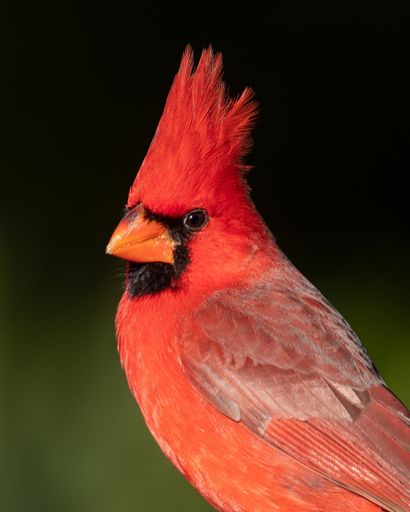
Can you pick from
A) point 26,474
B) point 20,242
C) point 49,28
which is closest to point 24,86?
point 49,28

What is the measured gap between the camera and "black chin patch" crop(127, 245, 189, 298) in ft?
10.6

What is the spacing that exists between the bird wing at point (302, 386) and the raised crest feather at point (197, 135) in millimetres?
299

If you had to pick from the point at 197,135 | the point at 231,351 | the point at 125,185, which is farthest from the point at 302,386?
the point at 125,185

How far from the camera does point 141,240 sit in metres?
3.20

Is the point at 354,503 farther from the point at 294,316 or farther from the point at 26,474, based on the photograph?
the point at 26,474

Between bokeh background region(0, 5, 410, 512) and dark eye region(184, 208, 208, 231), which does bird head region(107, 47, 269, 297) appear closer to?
dark eye region(184, 208, 208, 231)

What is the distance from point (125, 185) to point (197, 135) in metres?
1.15

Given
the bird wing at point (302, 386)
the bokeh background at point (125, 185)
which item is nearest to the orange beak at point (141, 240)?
the bird wing at point (302, 386)

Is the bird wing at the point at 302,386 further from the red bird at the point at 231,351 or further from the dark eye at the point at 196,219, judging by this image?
the dark eye at the point at 196,219

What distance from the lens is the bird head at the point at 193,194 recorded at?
317 centimetres

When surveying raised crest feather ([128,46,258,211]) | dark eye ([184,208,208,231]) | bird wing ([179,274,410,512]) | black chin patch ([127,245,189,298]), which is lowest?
bird wing ([179,274,410,512])

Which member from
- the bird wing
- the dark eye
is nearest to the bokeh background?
the bird wing

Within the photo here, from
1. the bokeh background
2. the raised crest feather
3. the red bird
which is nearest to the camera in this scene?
the red bird

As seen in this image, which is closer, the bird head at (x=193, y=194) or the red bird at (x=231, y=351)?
the red bird at (x=231, y=351)
